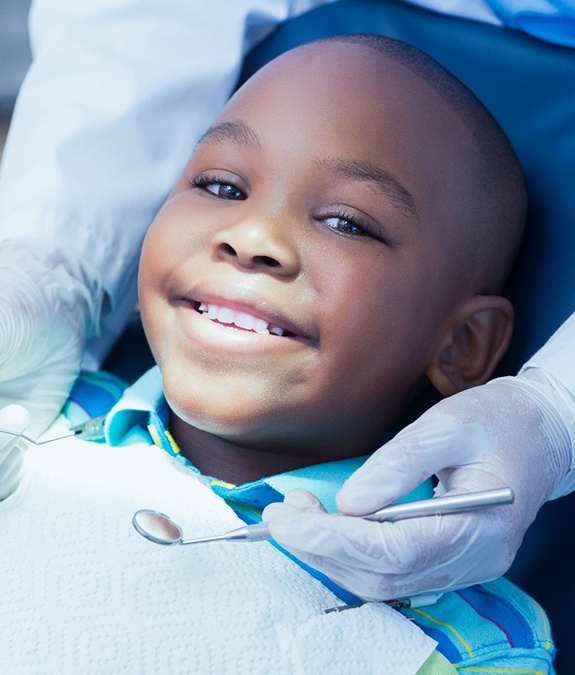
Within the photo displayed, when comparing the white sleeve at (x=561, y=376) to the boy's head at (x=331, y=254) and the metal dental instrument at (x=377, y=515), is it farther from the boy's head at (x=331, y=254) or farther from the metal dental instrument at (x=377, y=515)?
the metal dental instrument at (x=377, y=515)

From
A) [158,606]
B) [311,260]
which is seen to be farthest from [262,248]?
[158,606]

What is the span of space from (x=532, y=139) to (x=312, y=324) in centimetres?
54

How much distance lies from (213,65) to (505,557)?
0.91 metres

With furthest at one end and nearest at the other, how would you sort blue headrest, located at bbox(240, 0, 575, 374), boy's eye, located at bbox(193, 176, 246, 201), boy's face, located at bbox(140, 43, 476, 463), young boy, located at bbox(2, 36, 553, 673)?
blue headrest, located at bbox(240, 0, 575, 374), boy's eye, located at bbox(193, 176, 246, 201), boy's face, located at bbox(140, 43, 476, 463), young boy, located at bbox(2, 36, 553, 673)

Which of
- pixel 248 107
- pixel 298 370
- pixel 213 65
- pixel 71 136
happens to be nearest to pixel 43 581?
pixel 298 370

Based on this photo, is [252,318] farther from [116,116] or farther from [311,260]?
[116,116]

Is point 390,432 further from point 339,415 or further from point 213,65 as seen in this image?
point 213,65

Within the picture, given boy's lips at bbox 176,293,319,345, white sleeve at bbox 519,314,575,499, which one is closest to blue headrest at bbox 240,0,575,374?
white sleeve at bbox 519,314,575,499

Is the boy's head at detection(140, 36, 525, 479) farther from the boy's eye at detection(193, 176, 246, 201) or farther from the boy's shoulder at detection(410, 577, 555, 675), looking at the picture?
the boy's shoulder at detection(410, 577, 555, 675)

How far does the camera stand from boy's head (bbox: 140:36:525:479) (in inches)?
40.0

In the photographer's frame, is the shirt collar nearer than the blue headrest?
Yes

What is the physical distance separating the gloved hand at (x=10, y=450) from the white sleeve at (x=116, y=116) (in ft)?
1.27

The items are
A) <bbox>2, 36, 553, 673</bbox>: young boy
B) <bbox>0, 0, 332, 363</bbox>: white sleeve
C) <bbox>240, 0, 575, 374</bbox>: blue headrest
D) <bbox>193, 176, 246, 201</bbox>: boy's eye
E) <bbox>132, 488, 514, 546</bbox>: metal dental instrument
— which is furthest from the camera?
<bbox>0, 0, 332, 363</bbox>: white sleeve

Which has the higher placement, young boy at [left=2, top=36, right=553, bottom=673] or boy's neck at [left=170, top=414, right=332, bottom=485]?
young boy at [left=2, top=36, right=553, bottom=673]
